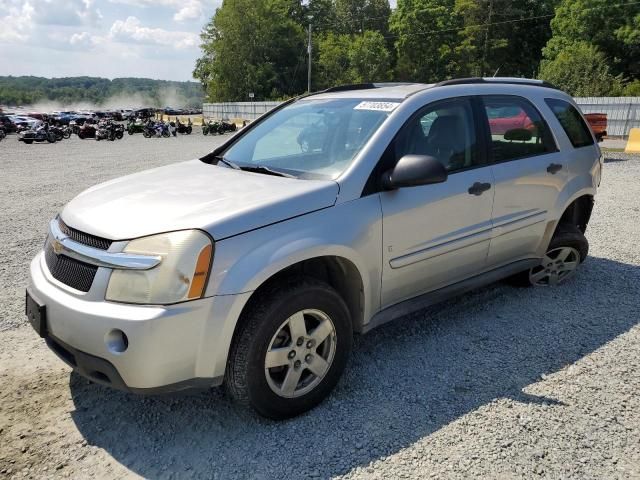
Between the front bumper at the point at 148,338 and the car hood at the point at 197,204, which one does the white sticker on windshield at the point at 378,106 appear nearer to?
the car hood at the point at 197,204

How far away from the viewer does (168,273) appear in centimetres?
242

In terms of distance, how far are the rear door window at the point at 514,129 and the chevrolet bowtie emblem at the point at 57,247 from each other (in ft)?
9.56

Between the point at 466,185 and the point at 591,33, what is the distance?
5262 centimetres

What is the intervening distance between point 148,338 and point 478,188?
2.42m

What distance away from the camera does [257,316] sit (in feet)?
8.61

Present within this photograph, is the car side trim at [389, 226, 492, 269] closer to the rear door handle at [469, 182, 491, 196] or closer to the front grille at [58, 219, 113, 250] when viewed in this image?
the rear door handle at [469, 182, 491, 196]

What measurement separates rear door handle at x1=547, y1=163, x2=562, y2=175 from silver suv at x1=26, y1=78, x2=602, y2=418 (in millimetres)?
14

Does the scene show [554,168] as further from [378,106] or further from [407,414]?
[407,414]

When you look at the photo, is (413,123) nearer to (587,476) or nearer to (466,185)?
(466,185)

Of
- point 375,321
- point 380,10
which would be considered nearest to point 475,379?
point 375,321

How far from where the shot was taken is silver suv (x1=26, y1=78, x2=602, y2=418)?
8.06 feet

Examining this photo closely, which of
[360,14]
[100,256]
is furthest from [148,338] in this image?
[360,14]

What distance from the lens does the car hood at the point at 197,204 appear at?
2.58 meters

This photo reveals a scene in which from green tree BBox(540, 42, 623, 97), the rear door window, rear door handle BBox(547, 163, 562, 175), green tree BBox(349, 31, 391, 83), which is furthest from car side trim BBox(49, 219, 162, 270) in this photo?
green tree BBox(349, 31, 391, 83)
